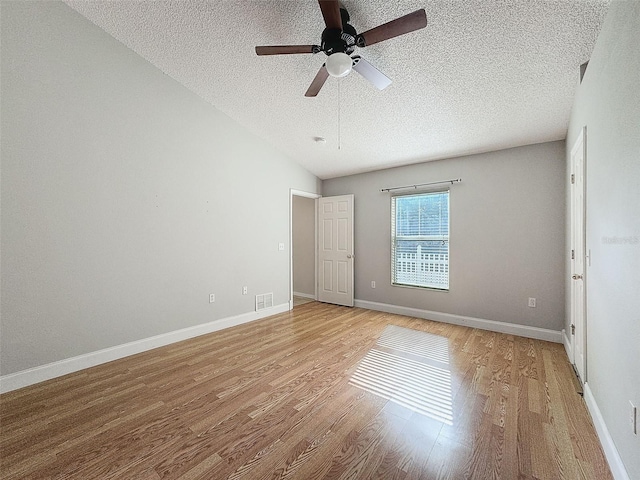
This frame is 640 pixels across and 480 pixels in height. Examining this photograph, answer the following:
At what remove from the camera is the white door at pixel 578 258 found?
2.27 metres

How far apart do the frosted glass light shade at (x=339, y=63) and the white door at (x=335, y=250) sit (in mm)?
3182

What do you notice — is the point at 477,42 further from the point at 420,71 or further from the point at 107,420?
the point at 107,420

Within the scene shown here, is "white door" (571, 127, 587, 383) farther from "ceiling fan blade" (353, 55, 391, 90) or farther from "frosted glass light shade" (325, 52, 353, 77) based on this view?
"frosted glass light shade" (325, 52, 353, 77)

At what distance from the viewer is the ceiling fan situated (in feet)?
5.51

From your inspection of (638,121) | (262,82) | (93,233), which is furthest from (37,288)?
(638,121)

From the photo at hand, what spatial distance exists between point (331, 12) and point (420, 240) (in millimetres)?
3440

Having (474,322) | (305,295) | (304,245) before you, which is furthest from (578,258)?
(305,295)

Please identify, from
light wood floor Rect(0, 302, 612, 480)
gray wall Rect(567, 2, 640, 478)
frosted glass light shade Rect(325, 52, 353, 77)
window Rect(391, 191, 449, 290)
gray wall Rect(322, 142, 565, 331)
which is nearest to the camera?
gray wall Rect(567, 2, 640, 478)

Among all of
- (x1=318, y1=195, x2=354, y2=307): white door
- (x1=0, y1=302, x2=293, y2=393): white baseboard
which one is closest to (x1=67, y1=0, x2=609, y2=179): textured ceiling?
(x1=318, y1=195, x2=354, y2=307): white door

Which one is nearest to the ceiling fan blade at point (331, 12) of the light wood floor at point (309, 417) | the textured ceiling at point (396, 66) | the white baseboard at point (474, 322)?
the textured ceiling at point (396, 66)

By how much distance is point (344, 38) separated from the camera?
191 cm

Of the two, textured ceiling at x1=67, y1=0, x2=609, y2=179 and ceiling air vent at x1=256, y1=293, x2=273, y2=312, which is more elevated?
textured ceiling at x1=67, y1=0, x2=609, y2=179

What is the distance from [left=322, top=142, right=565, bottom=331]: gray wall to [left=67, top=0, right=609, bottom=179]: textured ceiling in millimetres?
304

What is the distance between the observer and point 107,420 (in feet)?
6.23
